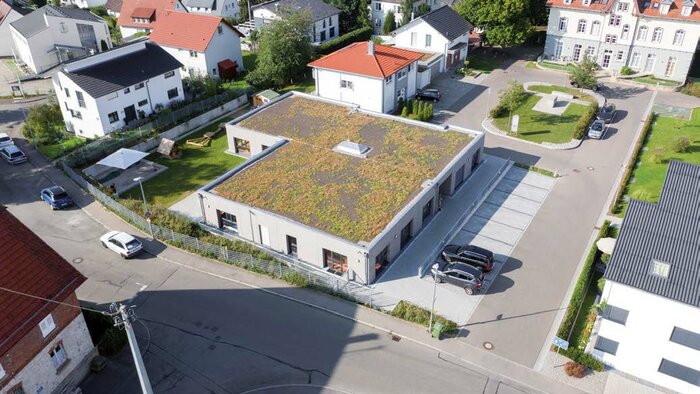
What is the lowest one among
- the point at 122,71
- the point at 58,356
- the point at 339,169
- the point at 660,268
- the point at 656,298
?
Answer: the point at 58,356

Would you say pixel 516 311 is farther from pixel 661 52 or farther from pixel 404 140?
pixel 661 52

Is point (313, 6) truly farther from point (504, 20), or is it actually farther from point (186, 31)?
point (504, 20)

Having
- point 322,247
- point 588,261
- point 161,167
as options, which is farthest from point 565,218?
point 161,167

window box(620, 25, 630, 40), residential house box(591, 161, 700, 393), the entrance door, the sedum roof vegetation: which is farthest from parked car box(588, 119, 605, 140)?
the entrance door

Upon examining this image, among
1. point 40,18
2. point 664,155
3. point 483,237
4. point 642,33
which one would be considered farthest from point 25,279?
point 642,33

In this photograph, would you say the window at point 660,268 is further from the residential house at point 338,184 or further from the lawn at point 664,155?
the lawn at point 664,155

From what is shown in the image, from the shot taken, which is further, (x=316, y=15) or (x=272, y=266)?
(x=316, y=15)

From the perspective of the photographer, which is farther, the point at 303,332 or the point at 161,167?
the point at 161,167
